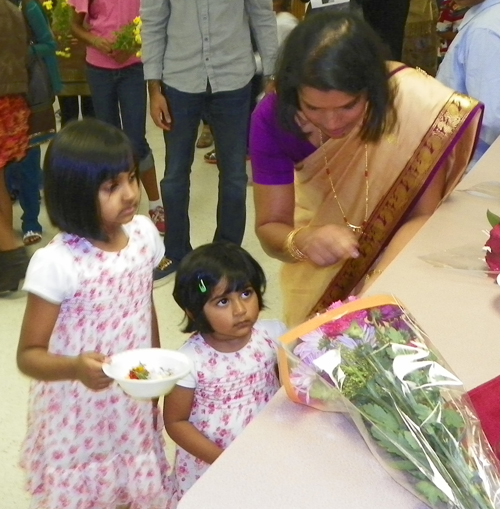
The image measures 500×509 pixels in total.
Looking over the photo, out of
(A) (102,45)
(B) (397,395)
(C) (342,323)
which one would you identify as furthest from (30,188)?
(B) (397,395)

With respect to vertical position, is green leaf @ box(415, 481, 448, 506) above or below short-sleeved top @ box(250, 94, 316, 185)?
above

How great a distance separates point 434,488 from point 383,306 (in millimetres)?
247

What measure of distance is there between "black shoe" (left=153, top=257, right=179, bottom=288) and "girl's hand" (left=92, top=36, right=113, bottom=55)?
0.80m

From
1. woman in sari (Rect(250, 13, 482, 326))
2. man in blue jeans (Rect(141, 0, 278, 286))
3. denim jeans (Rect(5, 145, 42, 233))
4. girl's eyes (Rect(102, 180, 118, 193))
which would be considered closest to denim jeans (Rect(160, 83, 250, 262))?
man in blue jeans (Rect(141, 0, 278, 286))

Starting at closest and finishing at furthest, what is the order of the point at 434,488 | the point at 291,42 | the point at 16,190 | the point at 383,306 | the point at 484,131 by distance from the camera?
the point at 434,488 < the point at 383,306 < the point at 291,42 < the point at 484,131 < the point at 16,190

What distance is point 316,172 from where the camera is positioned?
1.50 m

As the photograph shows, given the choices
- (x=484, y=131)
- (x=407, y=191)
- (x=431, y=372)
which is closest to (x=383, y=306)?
(x=431, y=372)

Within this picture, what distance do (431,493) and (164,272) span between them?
6.69ft

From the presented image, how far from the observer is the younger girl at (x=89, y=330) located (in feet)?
4.02

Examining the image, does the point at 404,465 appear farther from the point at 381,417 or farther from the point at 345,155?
the point at 345,155

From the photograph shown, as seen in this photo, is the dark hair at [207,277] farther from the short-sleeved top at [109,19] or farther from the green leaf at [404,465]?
the short-sleeved top at [109,19]

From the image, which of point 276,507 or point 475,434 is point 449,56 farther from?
point 276,507

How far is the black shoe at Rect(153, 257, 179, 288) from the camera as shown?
8.80 feet

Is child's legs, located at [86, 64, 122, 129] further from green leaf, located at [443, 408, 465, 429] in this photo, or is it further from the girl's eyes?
green leaf, located at [443, 408, 465, 429]
